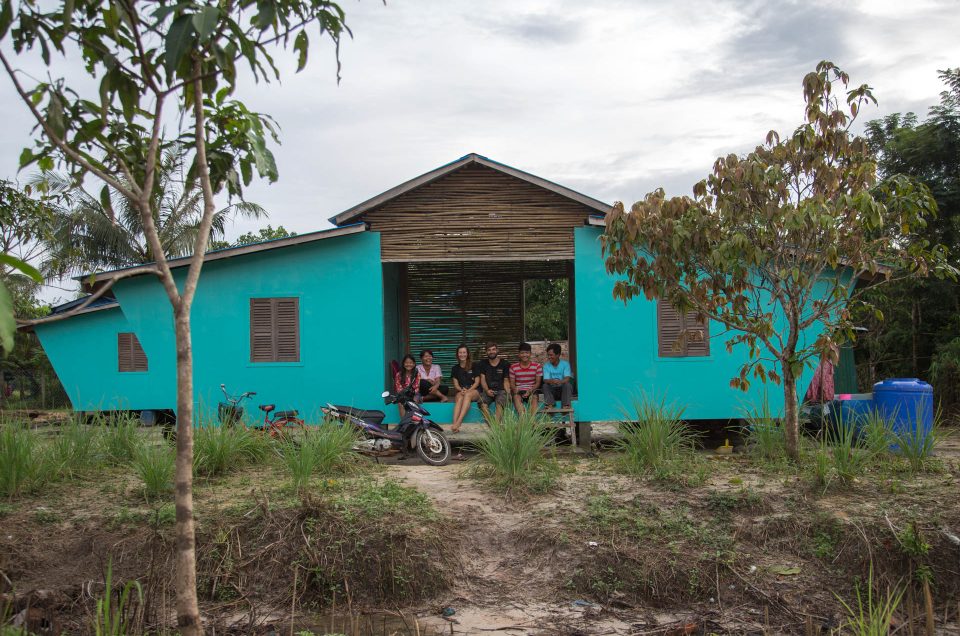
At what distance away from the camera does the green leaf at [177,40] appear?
115 inches

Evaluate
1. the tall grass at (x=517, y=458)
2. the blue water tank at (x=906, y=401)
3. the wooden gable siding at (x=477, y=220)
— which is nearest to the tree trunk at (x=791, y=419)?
the blue water tank at (x=906, y=401)

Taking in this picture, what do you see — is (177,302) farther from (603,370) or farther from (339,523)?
(603,370)

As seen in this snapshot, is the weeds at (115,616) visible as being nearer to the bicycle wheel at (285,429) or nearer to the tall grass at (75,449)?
the bicycle wheel at (285,429)

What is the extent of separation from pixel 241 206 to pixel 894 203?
59.2ft

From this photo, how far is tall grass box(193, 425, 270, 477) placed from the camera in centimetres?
748

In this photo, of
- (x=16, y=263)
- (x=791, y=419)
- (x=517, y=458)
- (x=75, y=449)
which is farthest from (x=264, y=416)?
(x=16, y=263)

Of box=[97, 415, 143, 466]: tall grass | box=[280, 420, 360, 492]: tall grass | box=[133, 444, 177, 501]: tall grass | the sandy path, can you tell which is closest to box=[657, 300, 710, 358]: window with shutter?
the sandy path

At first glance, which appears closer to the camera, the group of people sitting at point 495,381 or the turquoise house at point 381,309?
the group of people sitting at point 495,381

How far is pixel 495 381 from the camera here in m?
10.4

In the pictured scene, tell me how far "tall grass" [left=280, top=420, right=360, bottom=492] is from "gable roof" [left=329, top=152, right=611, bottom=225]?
3.43 meters

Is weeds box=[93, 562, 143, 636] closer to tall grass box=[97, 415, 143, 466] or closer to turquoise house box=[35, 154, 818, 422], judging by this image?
tall grass box=[97, 415, 143, 466]

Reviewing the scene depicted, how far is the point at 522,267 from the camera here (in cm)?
1376

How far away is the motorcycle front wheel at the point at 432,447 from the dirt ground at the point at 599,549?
1918 millimetres

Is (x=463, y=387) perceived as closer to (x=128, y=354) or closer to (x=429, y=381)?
(x=429, y=381)
